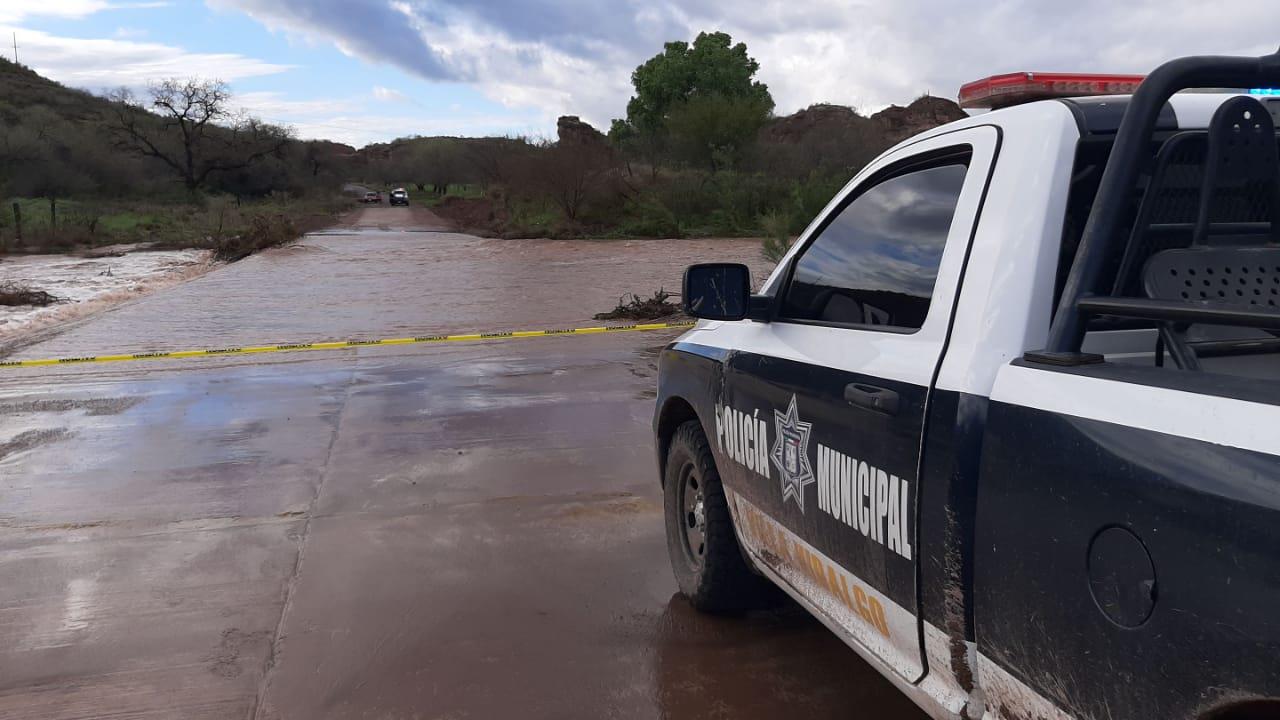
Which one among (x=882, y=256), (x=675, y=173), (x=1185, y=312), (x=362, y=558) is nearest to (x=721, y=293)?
(x=882, y=256)

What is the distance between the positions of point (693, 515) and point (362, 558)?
178 cm

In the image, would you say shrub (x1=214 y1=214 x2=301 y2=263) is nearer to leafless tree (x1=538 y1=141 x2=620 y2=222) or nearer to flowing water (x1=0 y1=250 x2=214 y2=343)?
flowing water (x1=0 y1=250 x2=214 y2=343)

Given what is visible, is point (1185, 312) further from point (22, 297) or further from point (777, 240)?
point (22, 297)

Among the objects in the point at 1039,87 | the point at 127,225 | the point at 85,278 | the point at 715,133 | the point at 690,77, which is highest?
the point at 690,77

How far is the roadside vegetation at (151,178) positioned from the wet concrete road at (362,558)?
91.7 feet

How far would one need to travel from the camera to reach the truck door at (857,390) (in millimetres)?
2488

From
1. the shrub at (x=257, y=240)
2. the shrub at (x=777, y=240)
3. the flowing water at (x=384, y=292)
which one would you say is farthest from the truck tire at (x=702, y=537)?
the shrub at (x=257, y=240)

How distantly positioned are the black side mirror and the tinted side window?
180 millimetres

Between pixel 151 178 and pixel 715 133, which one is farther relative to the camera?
pixel 151 178

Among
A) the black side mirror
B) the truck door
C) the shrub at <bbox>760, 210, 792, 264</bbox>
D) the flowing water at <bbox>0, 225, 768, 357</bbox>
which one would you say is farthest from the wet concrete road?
the shrub at <bbox>760, 210, 792, 264</bbox>

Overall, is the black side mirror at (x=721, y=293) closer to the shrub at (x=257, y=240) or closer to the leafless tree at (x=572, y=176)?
the shrub at (x=257, y=240)

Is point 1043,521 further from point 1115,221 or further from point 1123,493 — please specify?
point 1115,221

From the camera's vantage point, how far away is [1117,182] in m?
2.11

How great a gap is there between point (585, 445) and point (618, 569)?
2.31 meters
